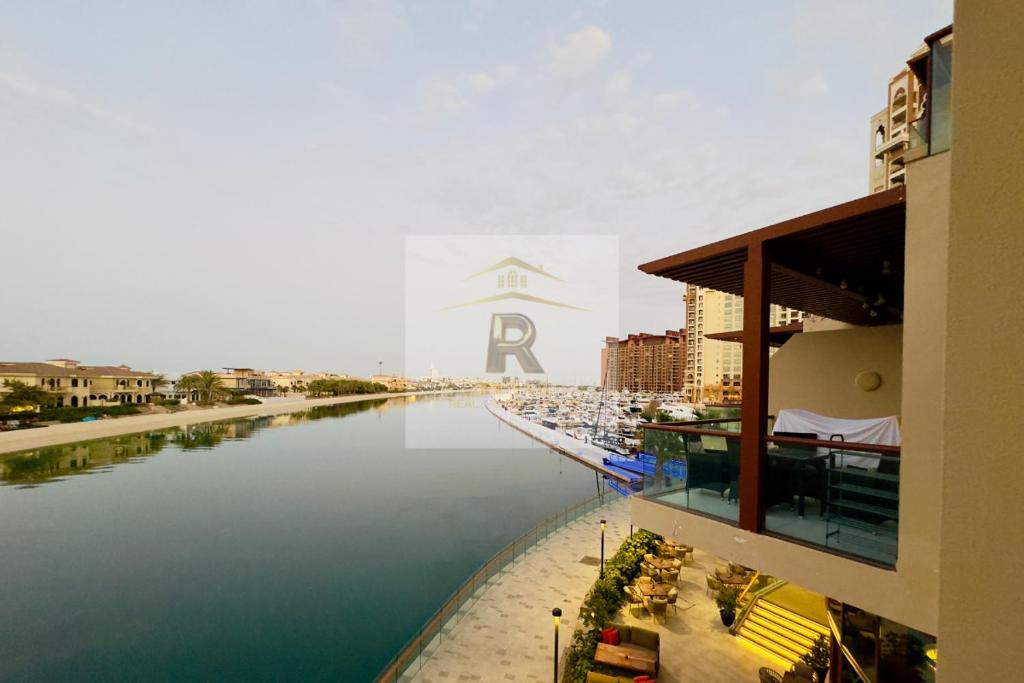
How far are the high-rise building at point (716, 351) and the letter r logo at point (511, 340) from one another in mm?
33777

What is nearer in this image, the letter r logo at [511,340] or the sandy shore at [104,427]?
the sandy shore at [104,427]

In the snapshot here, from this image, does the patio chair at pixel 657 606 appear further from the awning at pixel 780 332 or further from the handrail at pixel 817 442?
the handrail at pixel 817 442

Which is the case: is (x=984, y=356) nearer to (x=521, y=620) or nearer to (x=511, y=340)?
(x=521, y=620)

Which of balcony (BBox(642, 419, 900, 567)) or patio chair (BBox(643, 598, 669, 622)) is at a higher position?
→ balcony (BBox(642, 419, 900, 567))

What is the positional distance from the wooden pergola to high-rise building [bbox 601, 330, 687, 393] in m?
94.9

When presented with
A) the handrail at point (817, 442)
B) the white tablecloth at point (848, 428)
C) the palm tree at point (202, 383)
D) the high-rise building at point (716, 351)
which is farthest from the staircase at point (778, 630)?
the palm tree at point (202, 383)

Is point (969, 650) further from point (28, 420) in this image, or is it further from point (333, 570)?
point (28, 420)

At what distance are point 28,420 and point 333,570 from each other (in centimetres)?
5407

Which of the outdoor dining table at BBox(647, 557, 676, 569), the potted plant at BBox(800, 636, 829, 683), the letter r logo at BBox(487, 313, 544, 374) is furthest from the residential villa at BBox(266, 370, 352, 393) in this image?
the potted plant at BBox(800, 636, 829, 683)

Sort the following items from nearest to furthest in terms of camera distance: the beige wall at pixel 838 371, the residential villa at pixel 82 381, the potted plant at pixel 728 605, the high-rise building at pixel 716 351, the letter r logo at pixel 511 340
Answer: the beige wall at pixel 838 371 → the potted plant at pixel 728 605 → the letter r logo at pixel 511 340 → the residential villa at pixel 82 381 → the high-rise building at pixel 716 351

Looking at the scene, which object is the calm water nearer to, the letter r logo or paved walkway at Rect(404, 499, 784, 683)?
paved walkway at Rect(404, 499, 784, 683)

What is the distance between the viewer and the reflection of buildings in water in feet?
97.6

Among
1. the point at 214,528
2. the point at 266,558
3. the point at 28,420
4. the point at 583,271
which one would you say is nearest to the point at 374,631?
the point at 266,558

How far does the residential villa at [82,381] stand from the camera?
57312 mm
